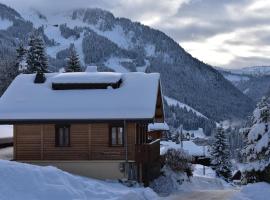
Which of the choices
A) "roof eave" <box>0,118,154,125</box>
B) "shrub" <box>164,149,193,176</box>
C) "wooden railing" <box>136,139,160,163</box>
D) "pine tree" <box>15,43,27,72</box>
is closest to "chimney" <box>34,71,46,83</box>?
"roof eave" <box>0,118,154,125</box>

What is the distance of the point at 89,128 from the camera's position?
33.8m

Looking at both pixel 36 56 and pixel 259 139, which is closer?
pixel 259 139

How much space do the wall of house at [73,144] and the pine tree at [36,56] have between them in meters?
29.3

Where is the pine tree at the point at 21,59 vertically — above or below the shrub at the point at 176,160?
above

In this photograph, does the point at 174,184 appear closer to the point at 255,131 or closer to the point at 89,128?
the point at 89,128

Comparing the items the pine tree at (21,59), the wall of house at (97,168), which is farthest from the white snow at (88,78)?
the pine tree at (21,59)

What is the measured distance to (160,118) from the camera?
40781 millimetres

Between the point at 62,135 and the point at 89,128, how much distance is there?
5.68 feet

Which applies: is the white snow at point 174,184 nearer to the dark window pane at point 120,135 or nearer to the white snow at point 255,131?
the dark window pane at point 120,135

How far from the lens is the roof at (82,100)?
33344 millimetres

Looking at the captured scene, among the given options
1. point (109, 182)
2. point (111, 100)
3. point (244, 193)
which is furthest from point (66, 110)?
point (244, 193)

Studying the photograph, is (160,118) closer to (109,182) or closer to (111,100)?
(111,100)

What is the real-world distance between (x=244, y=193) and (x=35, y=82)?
1638cm

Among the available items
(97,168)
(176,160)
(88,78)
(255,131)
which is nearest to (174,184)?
(176,160)
